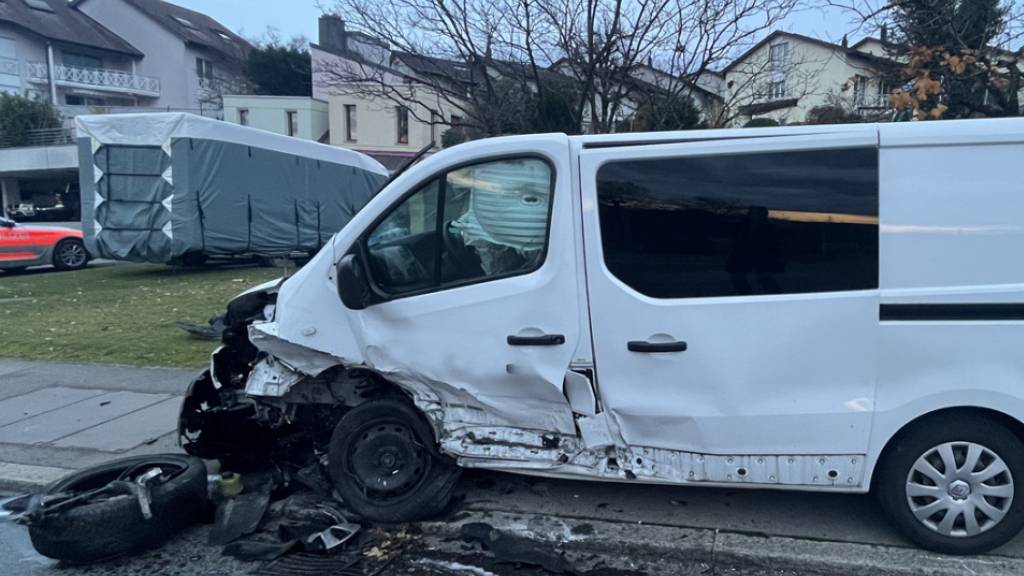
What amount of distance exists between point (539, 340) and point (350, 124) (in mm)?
34401

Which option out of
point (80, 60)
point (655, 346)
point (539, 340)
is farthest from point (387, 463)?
point (80, 60)

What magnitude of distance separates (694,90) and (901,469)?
24.1 feet

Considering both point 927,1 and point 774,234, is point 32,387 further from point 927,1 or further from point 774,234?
point 927,1

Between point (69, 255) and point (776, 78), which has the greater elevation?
point (776, 78)

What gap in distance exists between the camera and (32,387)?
7.24 metres

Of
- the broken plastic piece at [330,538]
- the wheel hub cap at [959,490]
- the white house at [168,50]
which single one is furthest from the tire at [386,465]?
the white house at [168,50]

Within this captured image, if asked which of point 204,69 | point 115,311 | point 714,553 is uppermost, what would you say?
point 204,69

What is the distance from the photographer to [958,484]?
348 cm

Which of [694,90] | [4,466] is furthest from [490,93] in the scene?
[4,466]

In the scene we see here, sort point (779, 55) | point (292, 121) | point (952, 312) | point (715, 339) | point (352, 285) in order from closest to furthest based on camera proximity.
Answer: point (952, 312) < point (715, 339) < point (352, 285) < point (779, 55) < point (292, 121)

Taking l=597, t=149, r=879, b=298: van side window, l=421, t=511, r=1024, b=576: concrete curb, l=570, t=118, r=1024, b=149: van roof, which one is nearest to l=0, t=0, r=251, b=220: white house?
l=421, t=511, r=1024, b=576: concrete curb

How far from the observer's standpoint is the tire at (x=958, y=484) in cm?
344

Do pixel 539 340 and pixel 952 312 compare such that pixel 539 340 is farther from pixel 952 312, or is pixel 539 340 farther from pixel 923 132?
pixel 923 132

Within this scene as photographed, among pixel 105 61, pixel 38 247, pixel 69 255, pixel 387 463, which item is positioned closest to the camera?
pixel 387 463
